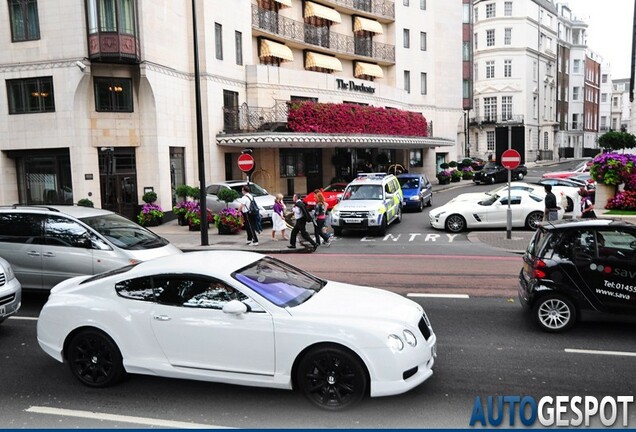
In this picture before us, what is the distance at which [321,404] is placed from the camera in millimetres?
5508

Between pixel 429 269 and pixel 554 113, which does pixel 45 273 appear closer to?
pixel 429 269

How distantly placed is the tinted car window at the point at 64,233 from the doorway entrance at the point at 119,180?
1452cm

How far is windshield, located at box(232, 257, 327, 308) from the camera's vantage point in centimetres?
595

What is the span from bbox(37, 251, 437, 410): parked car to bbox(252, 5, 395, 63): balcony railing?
2804cm

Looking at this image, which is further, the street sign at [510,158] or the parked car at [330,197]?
the parked car at [330,197]

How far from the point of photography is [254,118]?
3025 cm

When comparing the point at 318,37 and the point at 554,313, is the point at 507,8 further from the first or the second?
the point at 554,313

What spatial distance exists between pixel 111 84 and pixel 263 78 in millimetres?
9320

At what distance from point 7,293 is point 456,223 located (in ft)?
50.4

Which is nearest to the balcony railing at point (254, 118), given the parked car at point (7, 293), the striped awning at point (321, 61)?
the striped awning at point (321, 61)

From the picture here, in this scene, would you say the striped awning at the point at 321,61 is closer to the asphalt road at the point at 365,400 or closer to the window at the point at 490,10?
the asphalt road at the point at 365,400

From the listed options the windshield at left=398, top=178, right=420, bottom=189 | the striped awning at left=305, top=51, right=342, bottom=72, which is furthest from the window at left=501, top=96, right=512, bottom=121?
the windshield at left=398, top=178, right=420, bottom=189

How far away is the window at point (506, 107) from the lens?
226 feet

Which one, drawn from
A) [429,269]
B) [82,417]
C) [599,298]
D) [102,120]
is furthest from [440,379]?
[102,120]
